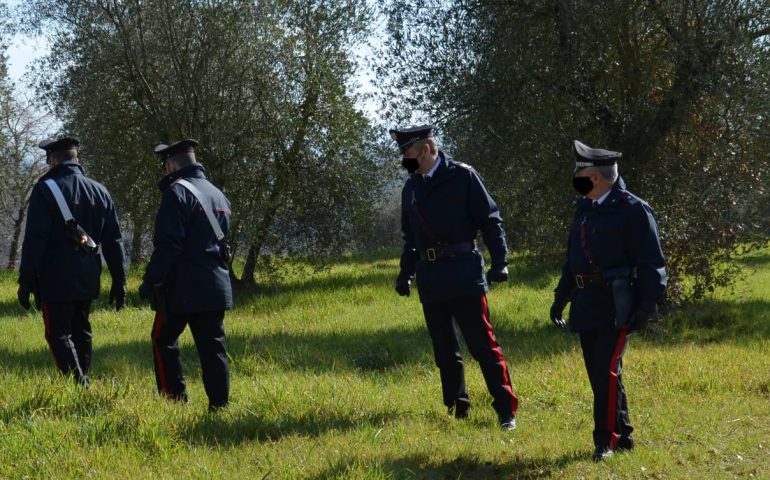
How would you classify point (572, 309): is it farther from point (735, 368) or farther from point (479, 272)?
point (735, 368)

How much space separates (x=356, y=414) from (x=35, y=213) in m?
3.07

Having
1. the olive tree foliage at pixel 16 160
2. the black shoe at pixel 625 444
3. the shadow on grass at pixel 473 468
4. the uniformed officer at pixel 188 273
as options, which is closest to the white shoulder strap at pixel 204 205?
the uniformed officer at pixel 188 273

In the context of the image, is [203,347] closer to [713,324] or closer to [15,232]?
[713,324]

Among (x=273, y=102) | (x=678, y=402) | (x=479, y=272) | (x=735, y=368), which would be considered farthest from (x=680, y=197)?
(x=273, y=102)

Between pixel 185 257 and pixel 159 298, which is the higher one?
pixel 185 257

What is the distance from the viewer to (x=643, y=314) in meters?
5.52

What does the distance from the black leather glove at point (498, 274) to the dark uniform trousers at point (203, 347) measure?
2014 millimetres

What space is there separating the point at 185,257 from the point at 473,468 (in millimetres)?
2590

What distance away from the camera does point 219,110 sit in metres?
16.8

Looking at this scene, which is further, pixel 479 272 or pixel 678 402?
pixel 678 402

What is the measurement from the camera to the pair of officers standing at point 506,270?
564 centimetres

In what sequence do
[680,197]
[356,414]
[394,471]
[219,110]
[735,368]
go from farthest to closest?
[219,110]
[680,197]
[735,368]
[356,414]
[394,471]

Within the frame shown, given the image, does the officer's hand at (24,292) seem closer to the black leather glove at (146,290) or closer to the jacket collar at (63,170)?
the jacket collar at (63,170)

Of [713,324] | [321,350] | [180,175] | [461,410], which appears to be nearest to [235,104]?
[321,350]
